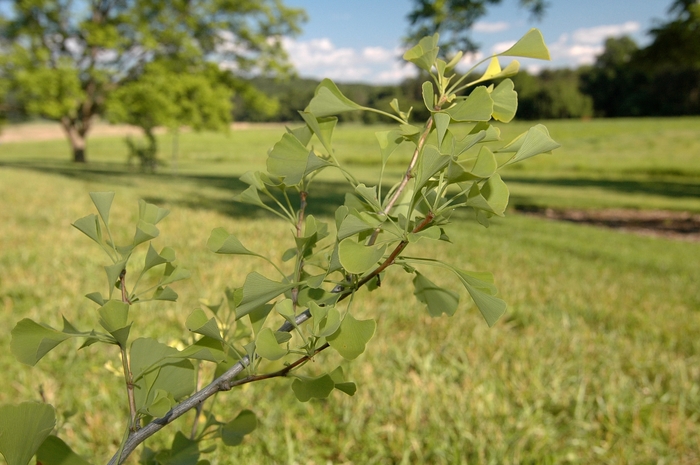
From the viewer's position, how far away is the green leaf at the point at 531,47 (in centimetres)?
42

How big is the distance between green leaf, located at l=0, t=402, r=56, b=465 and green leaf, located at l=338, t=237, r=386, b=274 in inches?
9.2

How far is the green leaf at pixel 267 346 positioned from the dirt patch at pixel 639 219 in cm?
841

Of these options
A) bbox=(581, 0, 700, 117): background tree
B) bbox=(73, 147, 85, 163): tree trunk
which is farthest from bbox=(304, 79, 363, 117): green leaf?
bbox=(581, 0, 700, 117): background tree

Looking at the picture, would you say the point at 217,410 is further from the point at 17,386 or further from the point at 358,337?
the point at 358,337

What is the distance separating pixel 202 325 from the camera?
40 centimetres

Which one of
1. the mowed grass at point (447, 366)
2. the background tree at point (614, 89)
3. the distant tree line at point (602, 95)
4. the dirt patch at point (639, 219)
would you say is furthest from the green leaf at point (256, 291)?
the background tree at point (614, 89)

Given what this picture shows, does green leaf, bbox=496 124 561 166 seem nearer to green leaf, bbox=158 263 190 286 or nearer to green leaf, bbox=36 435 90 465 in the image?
green leaf, bbox=158 263 190 286

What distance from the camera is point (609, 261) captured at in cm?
466

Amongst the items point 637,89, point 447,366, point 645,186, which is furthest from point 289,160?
point 637,89

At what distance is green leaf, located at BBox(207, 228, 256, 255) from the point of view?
1.40 ft

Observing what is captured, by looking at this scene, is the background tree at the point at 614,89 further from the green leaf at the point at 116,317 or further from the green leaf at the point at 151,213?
the green leaf at the point at 116,317

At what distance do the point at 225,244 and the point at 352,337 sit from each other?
0.44ft

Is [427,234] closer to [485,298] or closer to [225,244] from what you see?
[485,298]

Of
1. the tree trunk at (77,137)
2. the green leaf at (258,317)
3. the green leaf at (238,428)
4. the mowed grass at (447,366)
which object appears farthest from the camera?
the tree trunk at (77,137)
